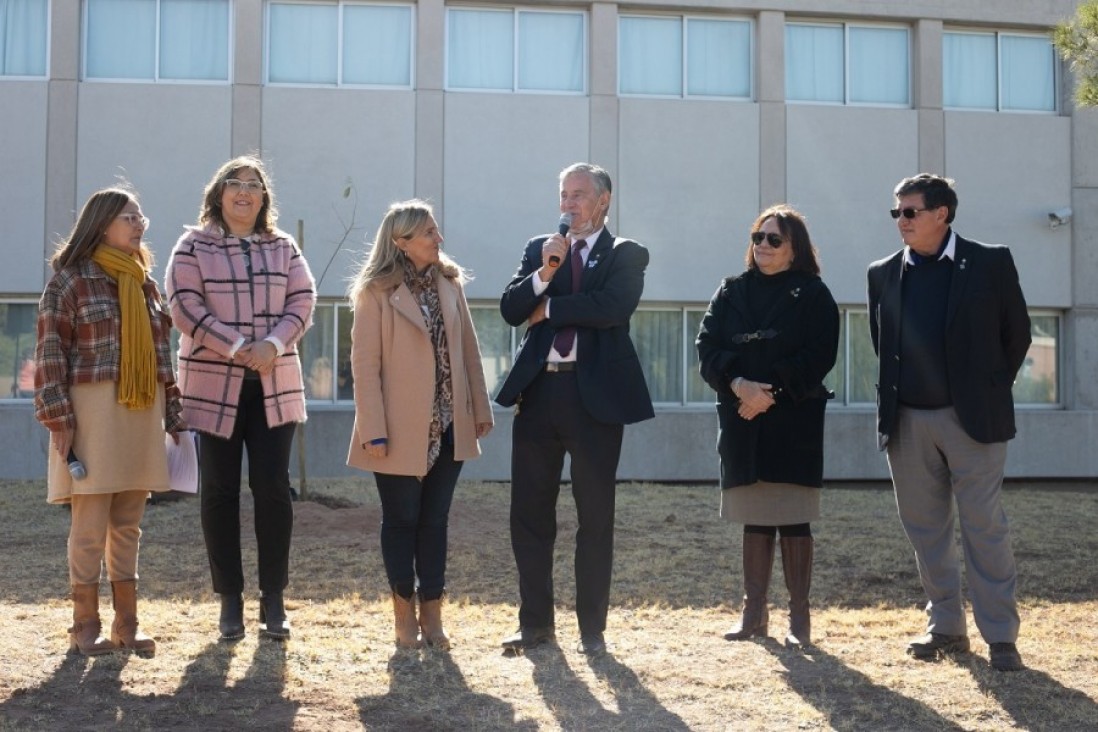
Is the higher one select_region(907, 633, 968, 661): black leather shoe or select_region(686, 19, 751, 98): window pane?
select_region(686, 19, 751, 98): window pane

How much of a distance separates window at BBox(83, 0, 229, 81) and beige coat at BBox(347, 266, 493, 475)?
10.4 metres

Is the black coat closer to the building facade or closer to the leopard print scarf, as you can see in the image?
the leopard print scarf

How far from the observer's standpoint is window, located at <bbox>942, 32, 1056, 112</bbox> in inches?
645

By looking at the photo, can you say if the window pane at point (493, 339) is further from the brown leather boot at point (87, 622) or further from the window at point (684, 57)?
the brown leather boot at point (87, 622)

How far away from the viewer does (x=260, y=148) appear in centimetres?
1494

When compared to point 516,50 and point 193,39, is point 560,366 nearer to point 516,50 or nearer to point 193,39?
point 516,50

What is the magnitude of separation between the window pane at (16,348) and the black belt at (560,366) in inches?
438

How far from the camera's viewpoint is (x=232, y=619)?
568 cm

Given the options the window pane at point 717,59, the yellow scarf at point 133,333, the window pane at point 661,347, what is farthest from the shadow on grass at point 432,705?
the window pane at point 717,59

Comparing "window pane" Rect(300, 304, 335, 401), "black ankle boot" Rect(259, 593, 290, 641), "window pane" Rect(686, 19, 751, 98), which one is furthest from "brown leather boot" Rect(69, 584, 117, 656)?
"window pane" Rect(686, 19, 751, 98)

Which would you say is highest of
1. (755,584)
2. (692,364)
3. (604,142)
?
(604,142)

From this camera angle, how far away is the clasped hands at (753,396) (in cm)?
560

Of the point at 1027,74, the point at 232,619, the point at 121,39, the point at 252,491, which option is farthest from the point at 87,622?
the point at 1027,74

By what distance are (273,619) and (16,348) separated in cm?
1070
